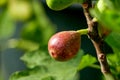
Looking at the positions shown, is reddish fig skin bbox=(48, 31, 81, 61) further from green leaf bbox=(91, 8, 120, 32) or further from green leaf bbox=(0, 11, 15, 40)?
green leaf bbox=(0, 11, 15, 40)

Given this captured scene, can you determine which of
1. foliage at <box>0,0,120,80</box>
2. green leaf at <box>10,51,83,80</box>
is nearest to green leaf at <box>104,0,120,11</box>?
foliage at <box>0,0,120,80</box>

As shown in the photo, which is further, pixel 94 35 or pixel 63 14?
pixel 63 14

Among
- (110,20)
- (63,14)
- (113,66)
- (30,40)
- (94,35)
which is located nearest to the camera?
(110,20)

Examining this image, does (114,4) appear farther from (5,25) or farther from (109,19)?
(5,25)

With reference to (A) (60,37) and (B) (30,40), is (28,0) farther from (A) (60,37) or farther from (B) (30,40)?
(A) (60,37)

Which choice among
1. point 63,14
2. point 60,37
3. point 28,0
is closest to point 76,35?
point 60,37

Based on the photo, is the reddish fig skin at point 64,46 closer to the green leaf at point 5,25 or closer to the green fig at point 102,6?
the green fig at point 102,6

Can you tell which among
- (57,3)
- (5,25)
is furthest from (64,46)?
(5,25)
